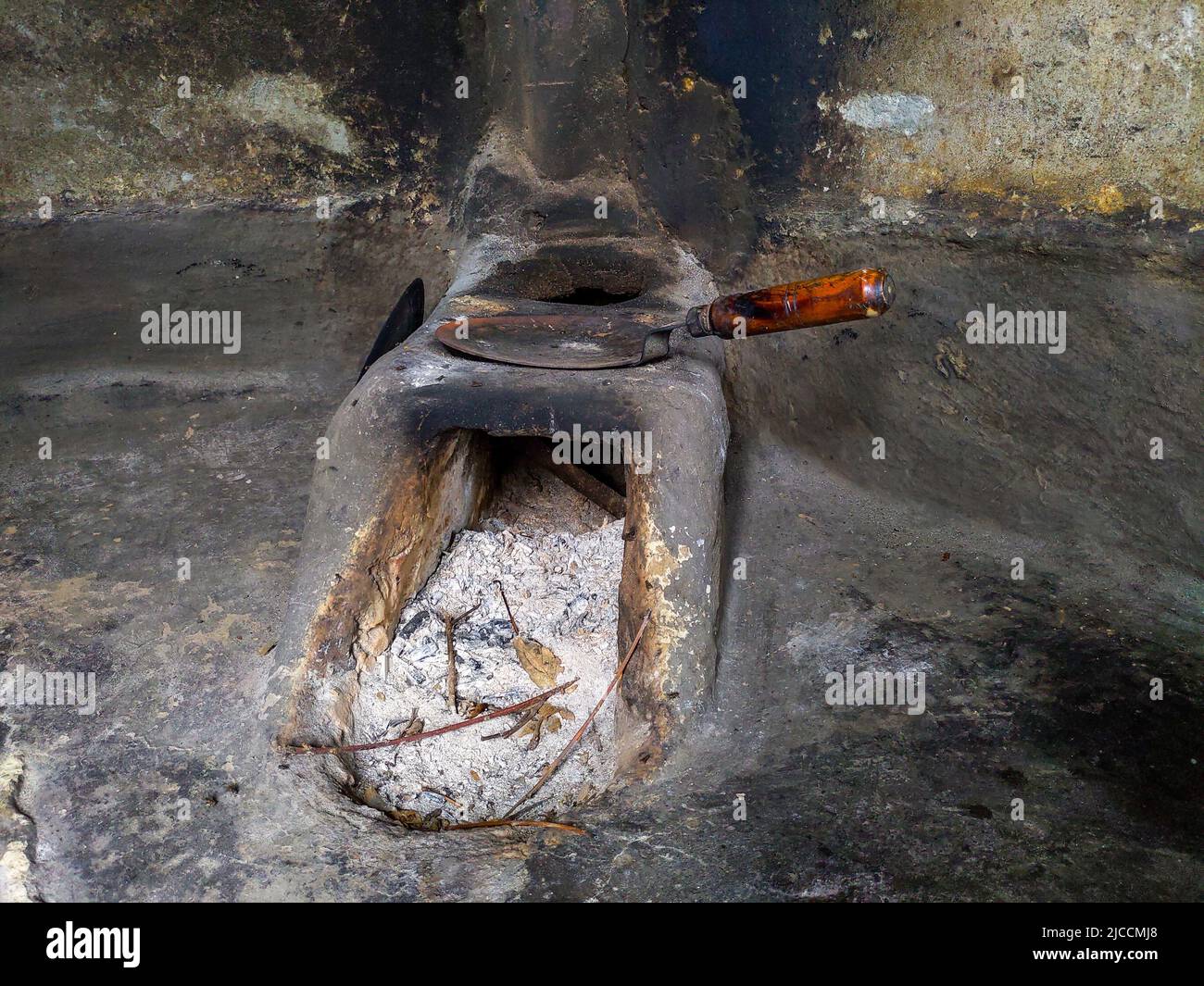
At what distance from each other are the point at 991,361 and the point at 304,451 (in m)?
2.21

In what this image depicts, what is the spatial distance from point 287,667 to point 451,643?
43 centimetres

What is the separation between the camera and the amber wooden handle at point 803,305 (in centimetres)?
245

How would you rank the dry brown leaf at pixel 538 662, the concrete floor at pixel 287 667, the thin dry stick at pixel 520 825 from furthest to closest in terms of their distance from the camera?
the dry brown leaf at pixel 538 662 < the thin dry stick at pixel 520 825 < the concrete floor at pixel 287 667

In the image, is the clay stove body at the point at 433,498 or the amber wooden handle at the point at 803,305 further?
the clay stove body at the point at 433,498

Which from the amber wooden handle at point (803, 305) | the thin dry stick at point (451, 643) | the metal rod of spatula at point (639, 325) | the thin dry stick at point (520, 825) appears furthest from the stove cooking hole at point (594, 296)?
the thin dry stick at point (520, 825)

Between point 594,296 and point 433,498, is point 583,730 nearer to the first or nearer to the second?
point 433,498

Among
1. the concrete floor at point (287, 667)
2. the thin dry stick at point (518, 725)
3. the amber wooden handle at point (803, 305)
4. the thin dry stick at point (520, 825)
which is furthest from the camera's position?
the thin dry stick at point (518, 725)

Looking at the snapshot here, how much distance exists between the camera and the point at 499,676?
113 inches

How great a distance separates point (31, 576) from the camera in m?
3.18

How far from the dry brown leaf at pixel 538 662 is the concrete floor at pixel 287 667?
0.42 meters

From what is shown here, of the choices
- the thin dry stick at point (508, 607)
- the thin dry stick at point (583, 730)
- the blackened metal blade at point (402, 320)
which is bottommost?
the thin dry stick at point (583, 730)

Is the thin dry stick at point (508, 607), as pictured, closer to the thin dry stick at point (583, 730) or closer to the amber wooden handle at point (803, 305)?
the thin dry stick at point (583, 730)

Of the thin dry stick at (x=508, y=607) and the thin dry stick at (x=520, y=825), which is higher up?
the thin dry stick at (x=508, y=607)

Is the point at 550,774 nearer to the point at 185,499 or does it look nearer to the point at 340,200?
the point at 185,499
